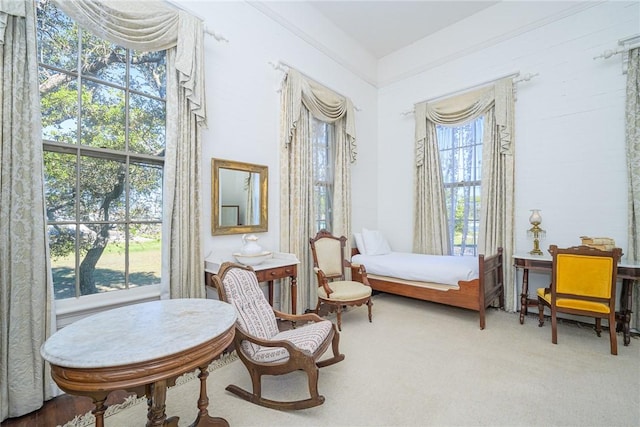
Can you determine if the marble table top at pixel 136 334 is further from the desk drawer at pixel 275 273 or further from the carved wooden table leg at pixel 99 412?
the desk drawer at pixel 275 273

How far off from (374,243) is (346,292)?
154 centimetres

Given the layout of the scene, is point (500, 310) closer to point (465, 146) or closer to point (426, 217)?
point (426, 217)

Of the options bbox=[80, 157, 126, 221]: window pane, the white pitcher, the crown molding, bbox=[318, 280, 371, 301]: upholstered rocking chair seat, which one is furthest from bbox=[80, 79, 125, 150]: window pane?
bbox=[318, 280, 371, 301]: upholstered rocking chair seat

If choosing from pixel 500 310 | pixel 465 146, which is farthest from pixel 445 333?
pixel 465 146

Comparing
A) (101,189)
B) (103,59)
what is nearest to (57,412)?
(101,189)

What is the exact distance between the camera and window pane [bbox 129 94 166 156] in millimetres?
2521

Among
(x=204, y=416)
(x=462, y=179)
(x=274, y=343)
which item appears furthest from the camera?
(x=462, y=179)

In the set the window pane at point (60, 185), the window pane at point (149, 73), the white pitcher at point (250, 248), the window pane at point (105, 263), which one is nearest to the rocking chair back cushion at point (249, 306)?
the white pitcher at point (250, 248)

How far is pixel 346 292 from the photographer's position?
126 inches

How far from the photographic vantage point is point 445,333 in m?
3.06

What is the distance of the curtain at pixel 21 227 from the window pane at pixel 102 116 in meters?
0.37

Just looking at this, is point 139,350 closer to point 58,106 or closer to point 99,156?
point 99,156

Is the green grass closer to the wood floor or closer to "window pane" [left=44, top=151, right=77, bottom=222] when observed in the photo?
"window pane" [left=44, top=151, right=77, bottom=222]

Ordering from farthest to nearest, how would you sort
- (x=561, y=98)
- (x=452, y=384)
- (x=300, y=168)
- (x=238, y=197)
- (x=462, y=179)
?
(x=462, y=179) < (x=300, y=168) < (x=561, y=98) < (x=238, y=197) < (x=452, y=384)
